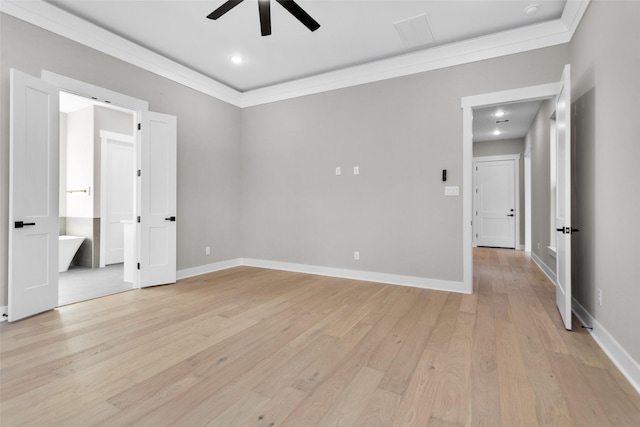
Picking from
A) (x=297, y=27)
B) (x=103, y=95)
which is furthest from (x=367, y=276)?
(x=103, y=95)

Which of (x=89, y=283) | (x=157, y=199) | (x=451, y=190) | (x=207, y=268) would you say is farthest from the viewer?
(x=207, y=268)

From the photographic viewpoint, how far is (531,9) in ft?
10.2

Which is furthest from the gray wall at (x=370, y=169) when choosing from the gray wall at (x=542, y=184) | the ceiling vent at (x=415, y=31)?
the gray wall at (x=542, y=184)

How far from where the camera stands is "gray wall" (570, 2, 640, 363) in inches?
74.8

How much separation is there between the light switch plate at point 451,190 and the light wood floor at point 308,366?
125 centimetres

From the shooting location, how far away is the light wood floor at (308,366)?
61.1 inches

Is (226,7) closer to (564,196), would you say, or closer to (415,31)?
(415,31)

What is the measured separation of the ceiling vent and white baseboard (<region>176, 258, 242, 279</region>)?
4104mm

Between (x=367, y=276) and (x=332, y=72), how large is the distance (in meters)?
2.98

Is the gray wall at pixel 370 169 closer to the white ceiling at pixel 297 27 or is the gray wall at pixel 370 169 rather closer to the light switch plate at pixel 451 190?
the light switch plate at pixel 451 190

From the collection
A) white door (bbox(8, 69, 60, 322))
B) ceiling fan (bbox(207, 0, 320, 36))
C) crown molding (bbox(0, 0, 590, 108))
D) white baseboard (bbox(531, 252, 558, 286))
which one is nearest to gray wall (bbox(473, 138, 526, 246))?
white baseboard (bbox(531, 252, 558, 286))

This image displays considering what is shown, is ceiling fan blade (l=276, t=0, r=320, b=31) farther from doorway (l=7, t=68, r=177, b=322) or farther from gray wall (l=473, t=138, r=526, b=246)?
gray wall (l=473, t=138, r=526, b=246)

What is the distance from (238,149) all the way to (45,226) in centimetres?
302

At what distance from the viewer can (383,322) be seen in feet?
9.23
